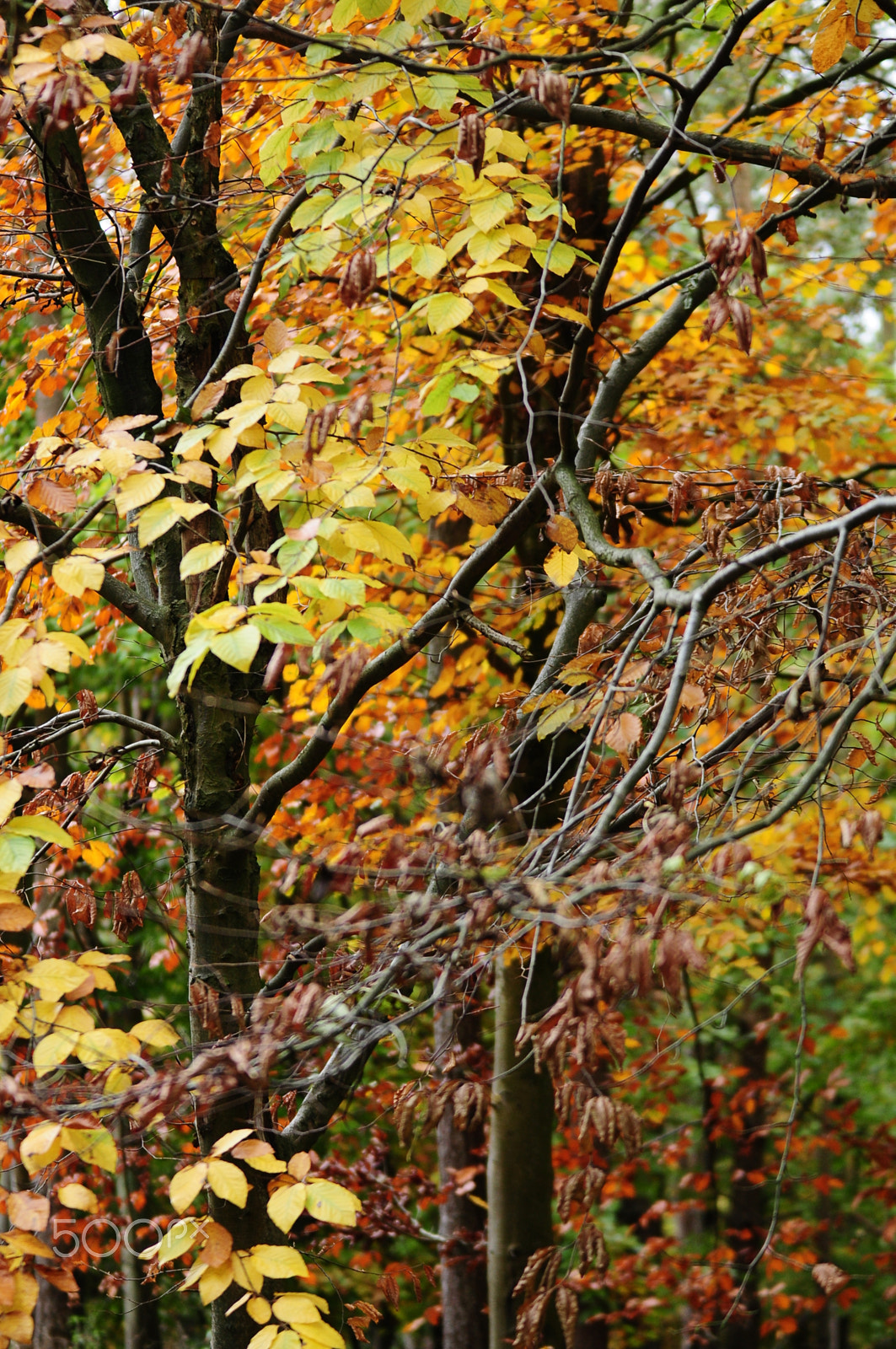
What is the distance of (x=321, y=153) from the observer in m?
3.17

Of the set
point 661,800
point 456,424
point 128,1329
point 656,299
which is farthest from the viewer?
point 656,299

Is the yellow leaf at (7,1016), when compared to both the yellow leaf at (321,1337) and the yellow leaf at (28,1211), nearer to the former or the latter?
the yellow leaf at (28,1211)

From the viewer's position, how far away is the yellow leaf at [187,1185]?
7.57 feet

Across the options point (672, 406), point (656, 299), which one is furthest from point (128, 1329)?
point (656, 299)

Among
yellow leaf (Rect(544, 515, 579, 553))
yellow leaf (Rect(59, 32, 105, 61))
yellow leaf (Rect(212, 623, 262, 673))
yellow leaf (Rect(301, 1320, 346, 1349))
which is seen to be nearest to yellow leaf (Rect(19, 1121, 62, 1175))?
yellow leaf (Rect(301, 1320, 346, 1349))

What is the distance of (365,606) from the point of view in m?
2.58

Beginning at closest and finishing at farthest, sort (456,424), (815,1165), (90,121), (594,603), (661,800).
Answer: (661,800) → (594,603) → (90,121) → (456,424) → (815,1165)

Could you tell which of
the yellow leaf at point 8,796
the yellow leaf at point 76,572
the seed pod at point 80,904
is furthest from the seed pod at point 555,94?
the seed pod at point 80,904

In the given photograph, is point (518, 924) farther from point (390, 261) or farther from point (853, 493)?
point (390, 261)

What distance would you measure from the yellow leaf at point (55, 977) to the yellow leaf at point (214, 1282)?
0.77 m

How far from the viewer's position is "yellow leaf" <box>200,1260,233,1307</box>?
253 cm

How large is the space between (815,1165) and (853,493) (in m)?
14.1

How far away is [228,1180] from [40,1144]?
43 cm

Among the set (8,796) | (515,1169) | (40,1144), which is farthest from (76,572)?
(515,1169)
